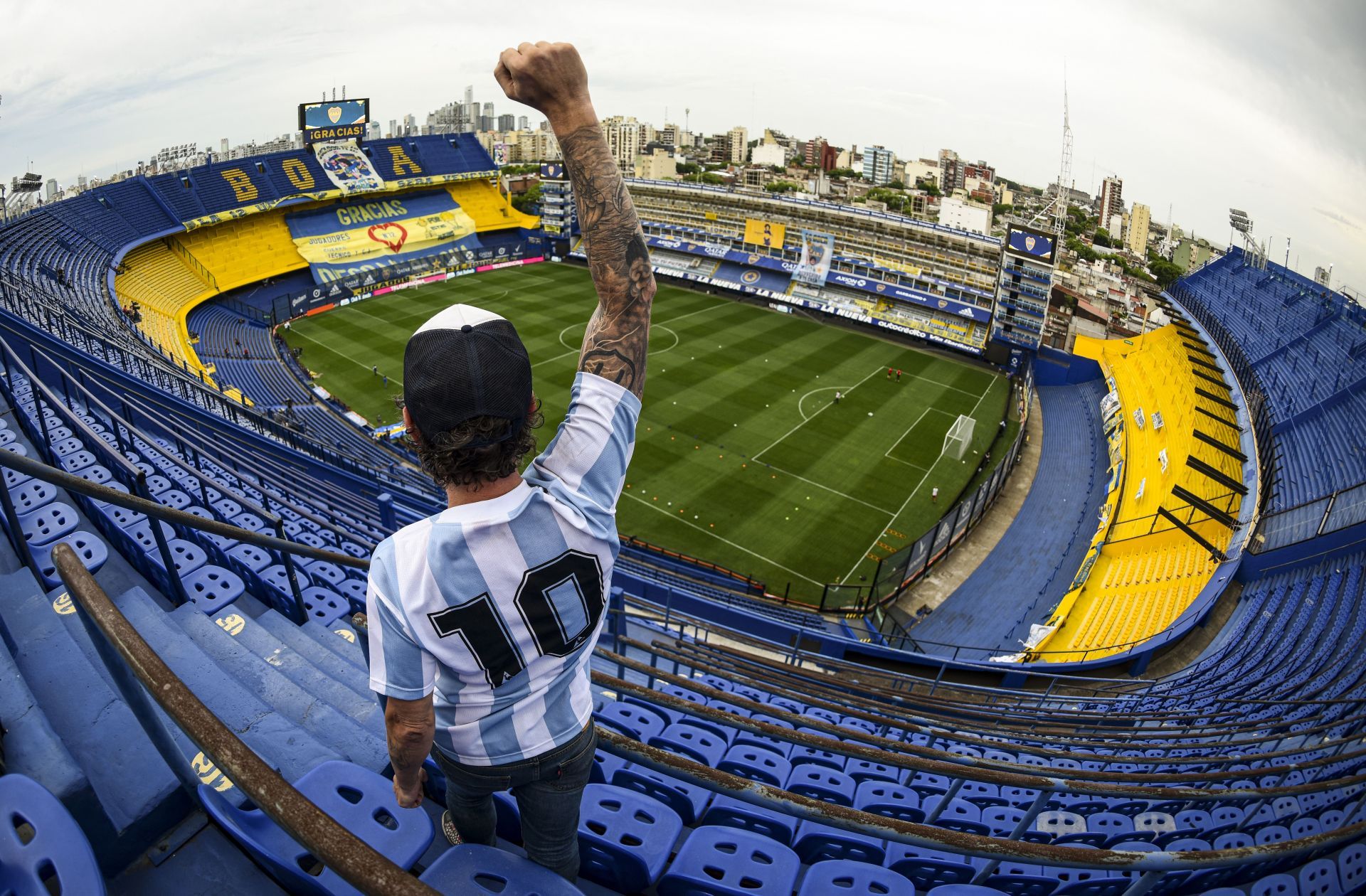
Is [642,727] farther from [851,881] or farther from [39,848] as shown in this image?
[39,848]

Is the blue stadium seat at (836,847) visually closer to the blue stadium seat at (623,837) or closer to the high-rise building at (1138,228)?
the blue stadium seat at (623,837)

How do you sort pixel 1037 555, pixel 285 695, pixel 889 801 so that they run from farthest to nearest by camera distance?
pixel 1037 555 → pixel 889 801 → pixel 285 695

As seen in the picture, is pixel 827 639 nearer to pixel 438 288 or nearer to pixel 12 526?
pixel 12 526

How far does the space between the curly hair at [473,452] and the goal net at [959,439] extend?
25623mm

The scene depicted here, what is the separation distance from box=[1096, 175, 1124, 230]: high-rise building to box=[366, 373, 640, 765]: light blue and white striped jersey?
439 feet

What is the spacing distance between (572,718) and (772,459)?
900 inches

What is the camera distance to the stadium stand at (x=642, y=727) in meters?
2.36

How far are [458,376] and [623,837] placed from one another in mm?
2050

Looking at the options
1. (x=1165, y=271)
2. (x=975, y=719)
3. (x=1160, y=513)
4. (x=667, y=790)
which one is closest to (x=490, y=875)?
(x=667, y=790)

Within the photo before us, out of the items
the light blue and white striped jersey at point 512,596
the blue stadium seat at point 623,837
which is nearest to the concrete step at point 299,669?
the blue stadium seat at point 623,837

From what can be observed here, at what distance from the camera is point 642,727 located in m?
4.78

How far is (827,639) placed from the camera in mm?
14805

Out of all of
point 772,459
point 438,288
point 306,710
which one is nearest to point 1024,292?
point 772,459

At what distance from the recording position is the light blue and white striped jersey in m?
1.86
